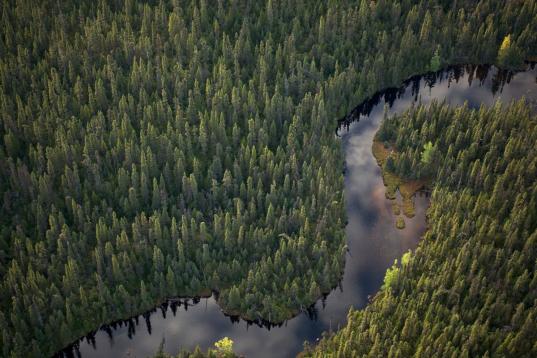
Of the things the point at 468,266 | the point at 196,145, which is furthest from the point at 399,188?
the point at 196,145

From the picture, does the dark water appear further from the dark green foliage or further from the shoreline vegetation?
the dark green foliage

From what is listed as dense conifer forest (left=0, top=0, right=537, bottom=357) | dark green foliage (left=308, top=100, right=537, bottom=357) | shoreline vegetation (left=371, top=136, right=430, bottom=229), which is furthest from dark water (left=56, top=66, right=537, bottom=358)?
dark green foliage (left=308, top=100, right=537, bottom=357)

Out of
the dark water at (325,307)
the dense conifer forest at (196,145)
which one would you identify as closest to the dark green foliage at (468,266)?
the dense conifer forest at (196,145)

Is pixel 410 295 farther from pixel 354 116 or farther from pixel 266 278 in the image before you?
pixel 354 116

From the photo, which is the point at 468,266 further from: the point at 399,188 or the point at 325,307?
the point at 399,188

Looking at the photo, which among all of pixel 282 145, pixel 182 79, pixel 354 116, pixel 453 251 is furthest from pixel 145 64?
pixel 453 251
